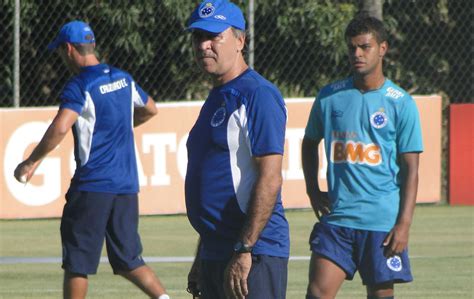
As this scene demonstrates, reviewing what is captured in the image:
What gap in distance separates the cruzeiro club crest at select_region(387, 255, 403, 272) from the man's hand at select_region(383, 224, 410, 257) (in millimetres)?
65

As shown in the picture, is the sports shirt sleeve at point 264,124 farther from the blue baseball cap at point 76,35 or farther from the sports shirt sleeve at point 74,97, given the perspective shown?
the blue baseball cap at point 76,35

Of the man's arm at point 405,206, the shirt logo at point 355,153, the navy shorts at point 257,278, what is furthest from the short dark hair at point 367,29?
the navy shorts at point 257,278

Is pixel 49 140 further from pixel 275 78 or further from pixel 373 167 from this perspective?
pixel 275 78

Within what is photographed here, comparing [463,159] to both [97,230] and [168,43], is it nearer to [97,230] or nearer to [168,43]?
[168,43]

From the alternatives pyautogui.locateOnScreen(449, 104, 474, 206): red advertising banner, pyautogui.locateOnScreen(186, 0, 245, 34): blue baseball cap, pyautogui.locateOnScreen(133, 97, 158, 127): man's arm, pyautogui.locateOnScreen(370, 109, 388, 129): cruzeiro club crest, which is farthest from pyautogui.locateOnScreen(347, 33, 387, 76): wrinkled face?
pyautogui.locateOnScreen(449, 104, 474, 206): red advertising banner

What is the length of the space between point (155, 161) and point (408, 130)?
30.6 ft

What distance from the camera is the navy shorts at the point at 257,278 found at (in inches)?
221

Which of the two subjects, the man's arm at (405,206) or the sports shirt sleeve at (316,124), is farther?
the sports shirt sleeve at (316,124)

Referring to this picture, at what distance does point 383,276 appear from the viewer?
24.7ft

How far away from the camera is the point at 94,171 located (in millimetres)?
9000

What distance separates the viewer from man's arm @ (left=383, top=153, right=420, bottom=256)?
7.36 metres

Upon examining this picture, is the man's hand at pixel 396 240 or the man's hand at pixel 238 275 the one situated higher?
the man's hand at pixel 238 275

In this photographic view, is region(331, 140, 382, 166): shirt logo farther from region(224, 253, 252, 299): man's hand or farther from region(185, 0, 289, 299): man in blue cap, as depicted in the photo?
region(224, 253, 252, 299): man's hand

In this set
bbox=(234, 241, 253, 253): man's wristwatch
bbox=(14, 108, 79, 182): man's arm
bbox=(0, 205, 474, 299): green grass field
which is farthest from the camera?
bbox=(0, 205, 474, 299): green grass field
